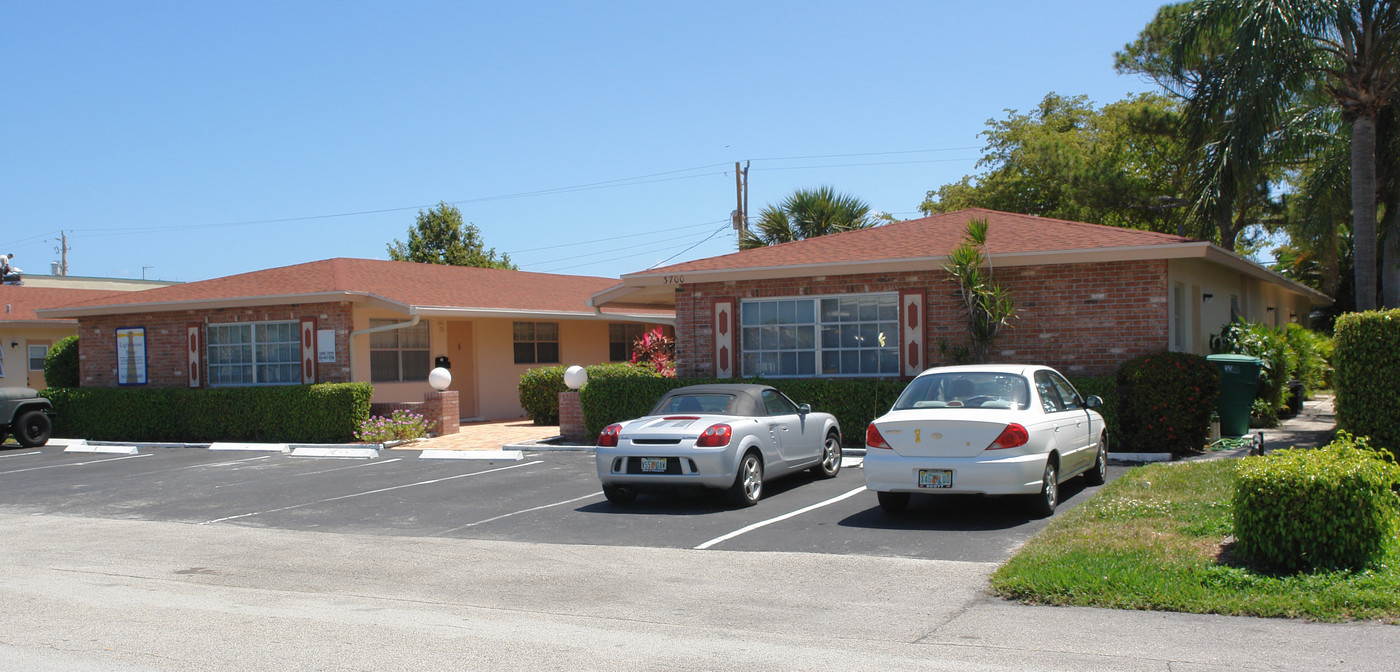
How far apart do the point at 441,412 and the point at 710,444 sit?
10892mm

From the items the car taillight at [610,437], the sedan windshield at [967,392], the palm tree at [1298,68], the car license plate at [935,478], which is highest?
the palm tree at [1298,68]

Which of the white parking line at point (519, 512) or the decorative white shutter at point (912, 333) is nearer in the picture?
the white parking line at point (519, 512)

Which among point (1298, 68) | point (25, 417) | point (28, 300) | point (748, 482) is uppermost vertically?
point (1298, 68)

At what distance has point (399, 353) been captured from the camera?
2258cm

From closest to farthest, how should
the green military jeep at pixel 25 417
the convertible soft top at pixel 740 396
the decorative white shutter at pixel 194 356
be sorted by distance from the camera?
the convertible soft top at pixel 740 396
the green military jeep at pixel 25 417
the decorative white shutter at pixel 194 356

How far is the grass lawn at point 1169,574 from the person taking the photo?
638 cm

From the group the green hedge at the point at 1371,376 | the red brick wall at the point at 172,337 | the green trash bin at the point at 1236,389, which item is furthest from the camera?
the red brick wall at the point at 172,337

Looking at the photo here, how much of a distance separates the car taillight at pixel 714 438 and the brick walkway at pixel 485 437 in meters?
7.85

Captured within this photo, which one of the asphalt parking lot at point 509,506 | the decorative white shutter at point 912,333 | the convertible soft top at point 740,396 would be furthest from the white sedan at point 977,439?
the decorative white shutter at point 912,333

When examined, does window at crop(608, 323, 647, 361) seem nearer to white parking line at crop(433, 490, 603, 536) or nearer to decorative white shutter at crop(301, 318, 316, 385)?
decorative white shutter at crop(301, 318, 316, 385)

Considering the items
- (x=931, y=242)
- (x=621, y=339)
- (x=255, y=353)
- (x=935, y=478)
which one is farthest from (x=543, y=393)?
(x=935, y=478)

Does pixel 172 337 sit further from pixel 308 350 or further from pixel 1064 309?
pixel 1064 309

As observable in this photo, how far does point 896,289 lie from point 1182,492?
22.3ft

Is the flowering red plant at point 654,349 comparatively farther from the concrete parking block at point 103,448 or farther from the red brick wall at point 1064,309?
the concrete parking block at point 103,448
